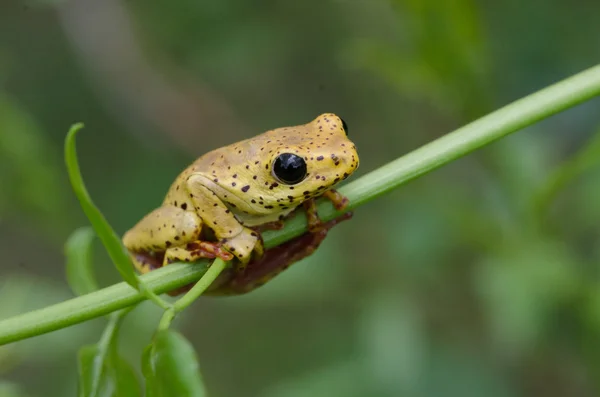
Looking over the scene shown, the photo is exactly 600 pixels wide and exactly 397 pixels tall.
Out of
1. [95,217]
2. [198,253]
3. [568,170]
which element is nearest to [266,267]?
[198,253]

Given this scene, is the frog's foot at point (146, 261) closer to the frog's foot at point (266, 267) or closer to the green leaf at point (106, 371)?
the frog's foot at point (266, 267)

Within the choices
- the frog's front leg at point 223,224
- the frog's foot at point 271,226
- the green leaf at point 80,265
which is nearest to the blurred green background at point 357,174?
the green leaf at point 80,265

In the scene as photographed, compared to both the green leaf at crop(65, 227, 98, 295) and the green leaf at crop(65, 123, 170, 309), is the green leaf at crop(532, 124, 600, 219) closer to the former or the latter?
the green leaf at crop(65, 123, 170, 309)

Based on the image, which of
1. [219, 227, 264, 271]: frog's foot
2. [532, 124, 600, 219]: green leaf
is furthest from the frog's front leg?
[532, 124, 600, 219]: green leaf

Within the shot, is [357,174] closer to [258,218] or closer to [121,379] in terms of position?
[258,218]

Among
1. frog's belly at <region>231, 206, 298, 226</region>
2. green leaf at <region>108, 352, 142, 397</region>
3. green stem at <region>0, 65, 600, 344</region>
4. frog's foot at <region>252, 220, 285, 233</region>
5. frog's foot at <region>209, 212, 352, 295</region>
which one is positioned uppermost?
frog's belly at <region>231, 206, 298, 226</region>

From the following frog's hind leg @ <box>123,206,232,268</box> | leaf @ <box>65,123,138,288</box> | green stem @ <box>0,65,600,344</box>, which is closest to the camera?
leaf @ <box>65,123,138,288</box>

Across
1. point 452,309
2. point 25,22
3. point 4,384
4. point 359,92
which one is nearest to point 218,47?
point 359,92
